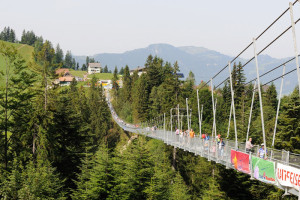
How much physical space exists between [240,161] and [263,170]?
8.00 ft

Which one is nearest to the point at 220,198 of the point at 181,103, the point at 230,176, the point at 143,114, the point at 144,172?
the point at 230,176

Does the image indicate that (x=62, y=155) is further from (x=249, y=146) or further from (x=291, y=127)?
(x=249, y=146)

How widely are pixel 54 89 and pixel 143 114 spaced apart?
181 ft

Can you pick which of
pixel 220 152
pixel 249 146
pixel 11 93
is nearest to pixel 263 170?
pixel 249 146

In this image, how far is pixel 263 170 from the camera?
13734 millimetres

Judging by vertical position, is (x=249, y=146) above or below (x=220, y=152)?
above

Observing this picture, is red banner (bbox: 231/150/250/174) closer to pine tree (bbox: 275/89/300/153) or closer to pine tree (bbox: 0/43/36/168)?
pine tree (bbox: 275/89/300/153)

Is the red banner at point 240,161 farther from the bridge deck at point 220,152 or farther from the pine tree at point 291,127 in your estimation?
the pine tree at point 291,127

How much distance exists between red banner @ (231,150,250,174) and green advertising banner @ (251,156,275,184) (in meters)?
0.57

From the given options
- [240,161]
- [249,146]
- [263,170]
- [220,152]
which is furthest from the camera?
[220,152]

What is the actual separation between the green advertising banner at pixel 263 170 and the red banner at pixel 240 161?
1.88 ft

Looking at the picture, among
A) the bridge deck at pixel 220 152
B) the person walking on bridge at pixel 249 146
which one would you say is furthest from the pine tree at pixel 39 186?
the person walking on bridge at pixel 249 146

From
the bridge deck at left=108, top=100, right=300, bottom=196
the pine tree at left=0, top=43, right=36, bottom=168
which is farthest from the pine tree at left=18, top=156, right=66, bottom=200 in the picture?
the bridge deck at left=108, top=100, right=300, bottom=196

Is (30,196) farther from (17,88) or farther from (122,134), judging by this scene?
(122,134)
